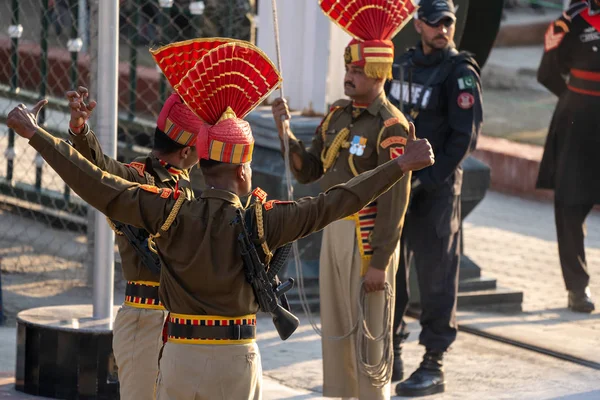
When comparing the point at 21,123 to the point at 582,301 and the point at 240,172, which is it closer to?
the point at 240,172

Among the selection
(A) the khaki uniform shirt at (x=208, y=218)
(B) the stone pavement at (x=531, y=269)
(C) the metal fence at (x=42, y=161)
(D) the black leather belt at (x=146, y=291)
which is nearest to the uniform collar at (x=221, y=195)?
(A) the khaki uniform shirt at (x=208, y=218)

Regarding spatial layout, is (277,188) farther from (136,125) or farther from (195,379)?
(195,379)

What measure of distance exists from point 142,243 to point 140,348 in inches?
16.8

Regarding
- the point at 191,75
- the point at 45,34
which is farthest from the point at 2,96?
the point at 191,75

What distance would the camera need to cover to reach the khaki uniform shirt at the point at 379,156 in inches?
208

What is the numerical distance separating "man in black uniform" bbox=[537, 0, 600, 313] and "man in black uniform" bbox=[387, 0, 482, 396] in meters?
1.95

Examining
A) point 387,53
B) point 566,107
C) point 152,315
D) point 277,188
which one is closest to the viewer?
point 152,315

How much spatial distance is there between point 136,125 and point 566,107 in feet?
10.6

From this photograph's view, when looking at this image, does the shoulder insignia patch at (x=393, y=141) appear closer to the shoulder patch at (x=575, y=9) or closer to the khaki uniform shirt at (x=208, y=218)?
the khaki uniform shirt at (x=208, y=218)

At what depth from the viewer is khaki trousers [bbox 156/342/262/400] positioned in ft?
12.5

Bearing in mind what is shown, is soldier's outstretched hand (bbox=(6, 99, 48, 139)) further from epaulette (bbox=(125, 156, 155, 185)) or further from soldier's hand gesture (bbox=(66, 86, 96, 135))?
epaulette (bbox=(125, 156, 155, 185))

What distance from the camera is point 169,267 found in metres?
3.85

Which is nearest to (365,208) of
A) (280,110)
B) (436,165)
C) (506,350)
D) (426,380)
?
(280,110)

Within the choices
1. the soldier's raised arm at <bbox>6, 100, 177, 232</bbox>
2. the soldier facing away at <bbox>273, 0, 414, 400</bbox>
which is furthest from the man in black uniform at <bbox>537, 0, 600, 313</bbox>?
the soldier's raised arm at <bbox>6, 100, 177, 232</bbox>
